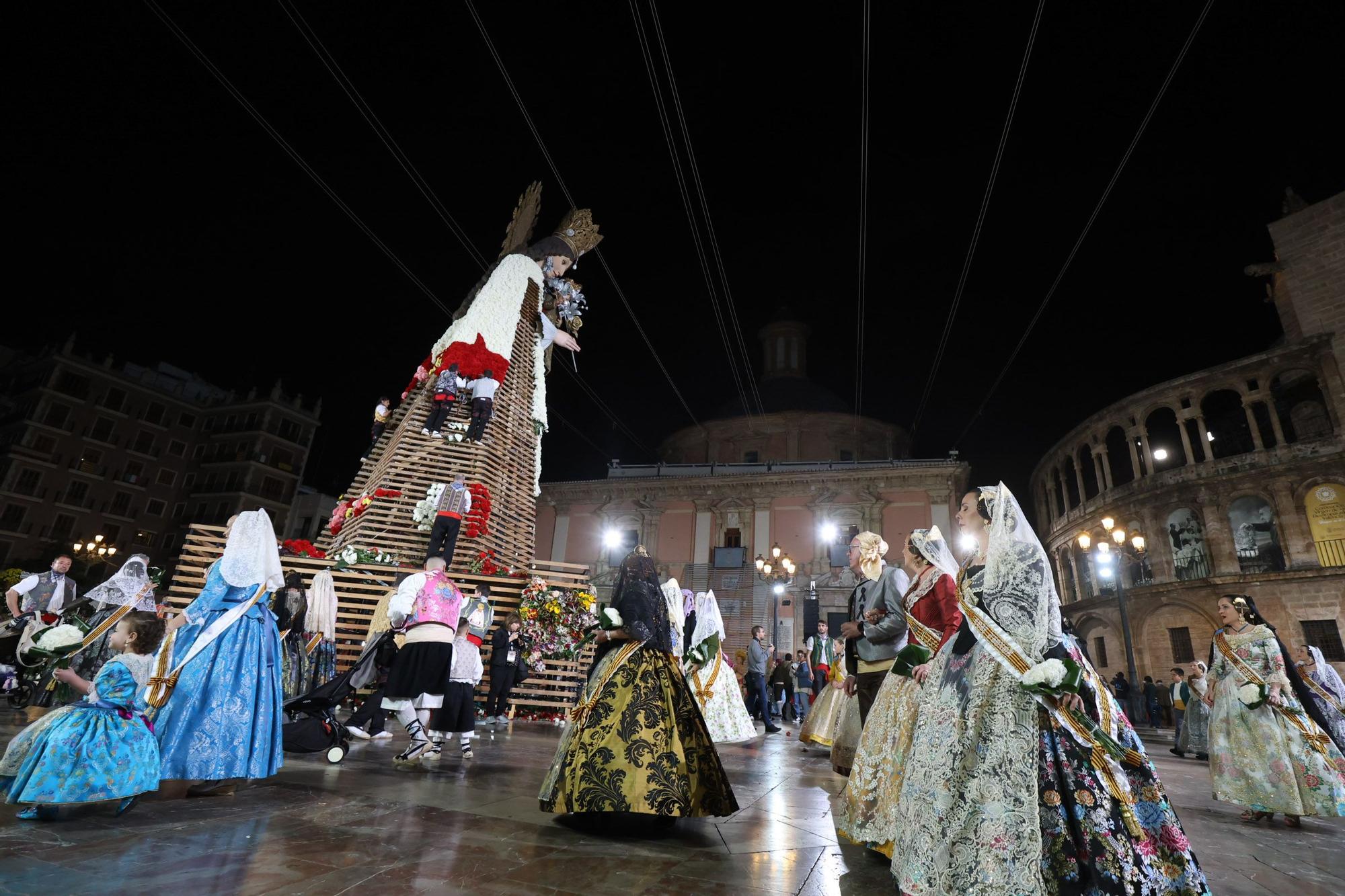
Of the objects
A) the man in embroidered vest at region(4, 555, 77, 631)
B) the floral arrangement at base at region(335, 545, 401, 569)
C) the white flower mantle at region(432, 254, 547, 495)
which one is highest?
the white flower mantle at region(432, 254, 547, 495)

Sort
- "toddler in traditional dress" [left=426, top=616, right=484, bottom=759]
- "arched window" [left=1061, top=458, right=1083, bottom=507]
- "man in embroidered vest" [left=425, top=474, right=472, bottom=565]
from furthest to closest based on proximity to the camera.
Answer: "arched window" [left=1061, top=458, right=1083, bottom=507] → "man in embroidered vest" [left=425, top=474, right=472, bottom=565] → "toddler in traditional dress" [left=426, top=616, right=484, bottom=759]

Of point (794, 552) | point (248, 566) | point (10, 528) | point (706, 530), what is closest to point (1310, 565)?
point (794, 552)

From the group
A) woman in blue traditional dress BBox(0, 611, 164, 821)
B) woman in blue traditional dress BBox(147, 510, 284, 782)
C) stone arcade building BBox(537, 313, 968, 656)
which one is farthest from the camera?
stone arcade building BBox(537, 313, 968, 656)

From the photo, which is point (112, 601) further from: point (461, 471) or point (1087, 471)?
point (1087, 471)

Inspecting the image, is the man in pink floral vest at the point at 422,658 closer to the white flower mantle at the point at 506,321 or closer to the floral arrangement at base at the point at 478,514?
the floral arrangement at base at the point at 478,514

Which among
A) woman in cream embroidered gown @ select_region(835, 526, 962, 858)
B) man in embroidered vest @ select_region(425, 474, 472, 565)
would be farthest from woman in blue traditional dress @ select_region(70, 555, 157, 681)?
woman in cream embroidered gown @ select_region(835, 526, 962, 858)

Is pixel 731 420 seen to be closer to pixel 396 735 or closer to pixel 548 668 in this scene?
pixel 548 668

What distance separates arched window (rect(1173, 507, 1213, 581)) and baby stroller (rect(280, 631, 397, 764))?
92.5 ft

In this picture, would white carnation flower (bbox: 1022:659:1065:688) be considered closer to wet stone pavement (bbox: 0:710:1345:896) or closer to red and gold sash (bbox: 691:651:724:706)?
wet stone pavement (bbox: 0:710:1345:896)

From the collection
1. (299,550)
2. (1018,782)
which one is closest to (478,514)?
(299,550)

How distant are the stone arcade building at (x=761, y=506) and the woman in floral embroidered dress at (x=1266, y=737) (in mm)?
22859

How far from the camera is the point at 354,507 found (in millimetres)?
12312

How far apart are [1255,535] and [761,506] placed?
19677 mm

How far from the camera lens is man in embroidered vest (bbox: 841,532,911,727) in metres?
4.42
